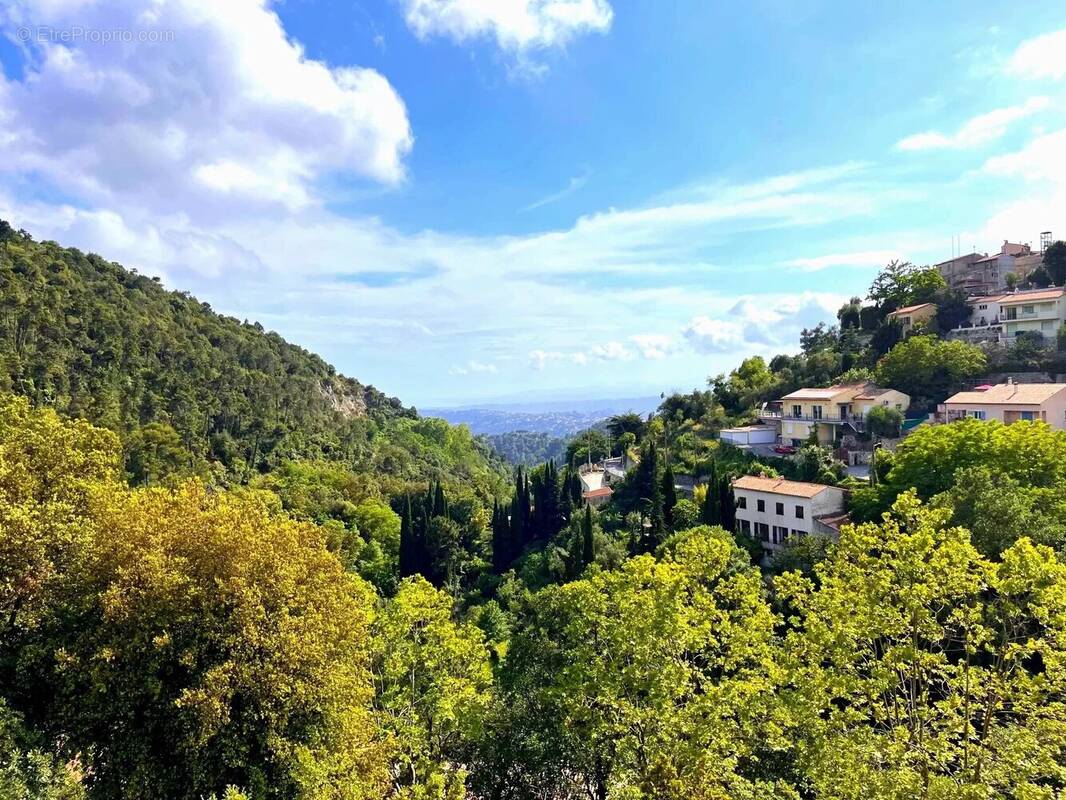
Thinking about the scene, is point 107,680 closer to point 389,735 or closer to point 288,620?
point 288,620

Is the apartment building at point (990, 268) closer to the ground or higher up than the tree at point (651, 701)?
higher up

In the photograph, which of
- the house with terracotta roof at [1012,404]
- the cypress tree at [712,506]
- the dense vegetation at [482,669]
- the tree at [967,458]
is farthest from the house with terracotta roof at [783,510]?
the house with terracotta roof at [1012,404]

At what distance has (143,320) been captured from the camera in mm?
60688

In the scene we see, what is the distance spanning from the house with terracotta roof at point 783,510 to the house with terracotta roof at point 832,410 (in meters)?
7.61

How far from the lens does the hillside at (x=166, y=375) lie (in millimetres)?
47281

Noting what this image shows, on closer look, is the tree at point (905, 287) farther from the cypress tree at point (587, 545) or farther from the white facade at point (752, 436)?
the cypress tree at point (587, 545)

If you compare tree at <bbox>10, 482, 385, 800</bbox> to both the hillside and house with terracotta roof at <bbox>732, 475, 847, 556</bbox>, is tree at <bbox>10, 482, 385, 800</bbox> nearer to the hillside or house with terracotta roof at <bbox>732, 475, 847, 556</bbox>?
house with terracotta roof at <bbox>732, 475, 847, 556</bbox>

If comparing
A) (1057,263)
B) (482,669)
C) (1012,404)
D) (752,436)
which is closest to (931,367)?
(1012,404)

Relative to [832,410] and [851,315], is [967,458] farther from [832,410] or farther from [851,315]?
[851,315]

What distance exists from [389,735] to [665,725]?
6175 mm

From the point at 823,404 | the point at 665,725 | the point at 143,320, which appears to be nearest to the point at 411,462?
the point at 143,320

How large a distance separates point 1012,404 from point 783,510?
45.5 ft

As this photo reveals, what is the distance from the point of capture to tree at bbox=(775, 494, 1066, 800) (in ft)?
30.5

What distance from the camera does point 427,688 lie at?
50.2 ft
